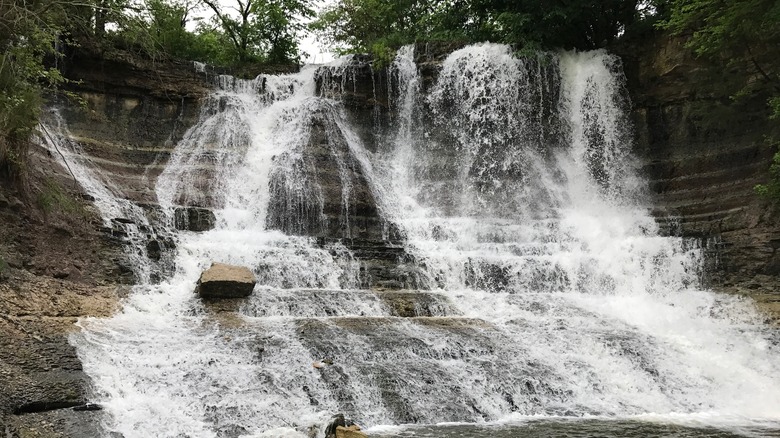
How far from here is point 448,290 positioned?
13539 millimetres

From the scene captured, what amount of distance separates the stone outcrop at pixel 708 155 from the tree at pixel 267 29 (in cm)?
1298

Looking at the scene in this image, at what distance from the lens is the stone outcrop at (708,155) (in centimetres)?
1393

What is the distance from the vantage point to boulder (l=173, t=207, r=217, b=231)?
46.4 ft

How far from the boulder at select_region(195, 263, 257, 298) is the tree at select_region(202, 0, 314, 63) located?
14633 millimetres

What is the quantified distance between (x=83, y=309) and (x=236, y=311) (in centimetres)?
245

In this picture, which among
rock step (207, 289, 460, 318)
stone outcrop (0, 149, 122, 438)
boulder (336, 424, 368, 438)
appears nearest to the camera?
boulder (336, 424, 368, 438)

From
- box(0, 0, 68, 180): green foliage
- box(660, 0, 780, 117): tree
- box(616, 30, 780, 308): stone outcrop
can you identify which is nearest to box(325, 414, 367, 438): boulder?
box(0, 0, 68, 180): green foliage

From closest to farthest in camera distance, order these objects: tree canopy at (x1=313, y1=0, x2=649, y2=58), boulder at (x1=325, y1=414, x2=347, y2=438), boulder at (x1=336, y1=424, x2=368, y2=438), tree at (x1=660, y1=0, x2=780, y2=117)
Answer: boulder at (x1=336, y1=424, x2=368, y2=438) < boulder at (x1=325, y1=414, x2=347, y2=438) < tree at (x1=660, y1=0, x2=780, y2=117) < tree canopy at (x1=313, y1=0, x2=649, y2=58)

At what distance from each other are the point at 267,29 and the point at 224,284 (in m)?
16.2

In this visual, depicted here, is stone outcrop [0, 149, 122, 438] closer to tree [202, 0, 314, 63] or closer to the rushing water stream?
the rushing water stream

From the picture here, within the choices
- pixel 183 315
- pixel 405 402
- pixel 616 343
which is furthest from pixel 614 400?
pixel 183 315

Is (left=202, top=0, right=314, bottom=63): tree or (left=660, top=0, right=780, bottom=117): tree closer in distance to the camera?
(left=660, top=0, right=780, bottom=117): tree

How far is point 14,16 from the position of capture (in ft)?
30.4

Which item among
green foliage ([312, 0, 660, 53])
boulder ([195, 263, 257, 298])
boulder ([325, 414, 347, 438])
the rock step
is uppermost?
green foliage ([312, 0, 660, 53])
